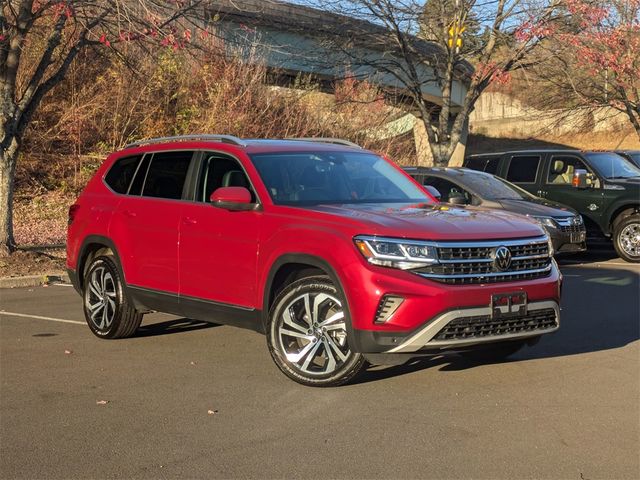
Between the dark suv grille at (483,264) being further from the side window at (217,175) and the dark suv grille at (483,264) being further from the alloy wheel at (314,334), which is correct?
the side window at (217,175)

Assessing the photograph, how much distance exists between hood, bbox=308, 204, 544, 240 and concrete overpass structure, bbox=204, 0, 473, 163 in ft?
42.1

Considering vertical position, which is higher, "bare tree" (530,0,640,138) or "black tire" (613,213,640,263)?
"bare tree" (530,0,640,138)

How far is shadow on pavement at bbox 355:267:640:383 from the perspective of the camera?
6996mm

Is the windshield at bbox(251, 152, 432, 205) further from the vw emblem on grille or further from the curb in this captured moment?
the curb

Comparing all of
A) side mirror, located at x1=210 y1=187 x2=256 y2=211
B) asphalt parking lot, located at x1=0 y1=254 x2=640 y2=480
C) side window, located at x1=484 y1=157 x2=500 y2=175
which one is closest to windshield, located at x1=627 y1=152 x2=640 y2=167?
side window, located at x1=484 y1=157 x2=500 y2=175

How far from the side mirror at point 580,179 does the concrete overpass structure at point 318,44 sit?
717 centimetres

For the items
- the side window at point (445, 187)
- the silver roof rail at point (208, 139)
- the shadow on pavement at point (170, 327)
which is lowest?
the shadow on pavement at point (170, 327)

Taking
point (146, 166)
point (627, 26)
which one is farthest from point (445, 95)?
point (146, 166)

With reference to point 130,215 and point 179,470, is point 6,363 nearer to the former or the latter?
point 130,215

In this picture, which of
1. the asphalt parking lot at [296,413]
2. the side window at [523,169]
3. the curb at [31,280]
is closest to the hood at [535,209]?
the side window at [523,169]

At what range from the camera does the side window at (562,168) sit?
647 inches

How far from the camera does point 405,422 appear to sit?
5371 millimetres

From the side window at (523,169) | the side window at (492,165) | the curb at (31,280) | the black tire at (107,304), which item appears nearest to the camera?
the black tire at (107,304)

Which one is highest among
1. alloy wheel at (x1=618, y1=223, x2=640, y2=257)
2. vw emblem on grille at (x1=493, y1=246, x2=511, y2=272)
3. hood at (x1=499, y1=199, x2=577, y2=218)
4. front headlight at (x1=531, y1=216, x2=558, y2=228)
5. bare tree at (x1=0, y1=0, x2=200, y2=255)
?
bare tree at (x1=0, y1=0, x2=200, y2=255)
